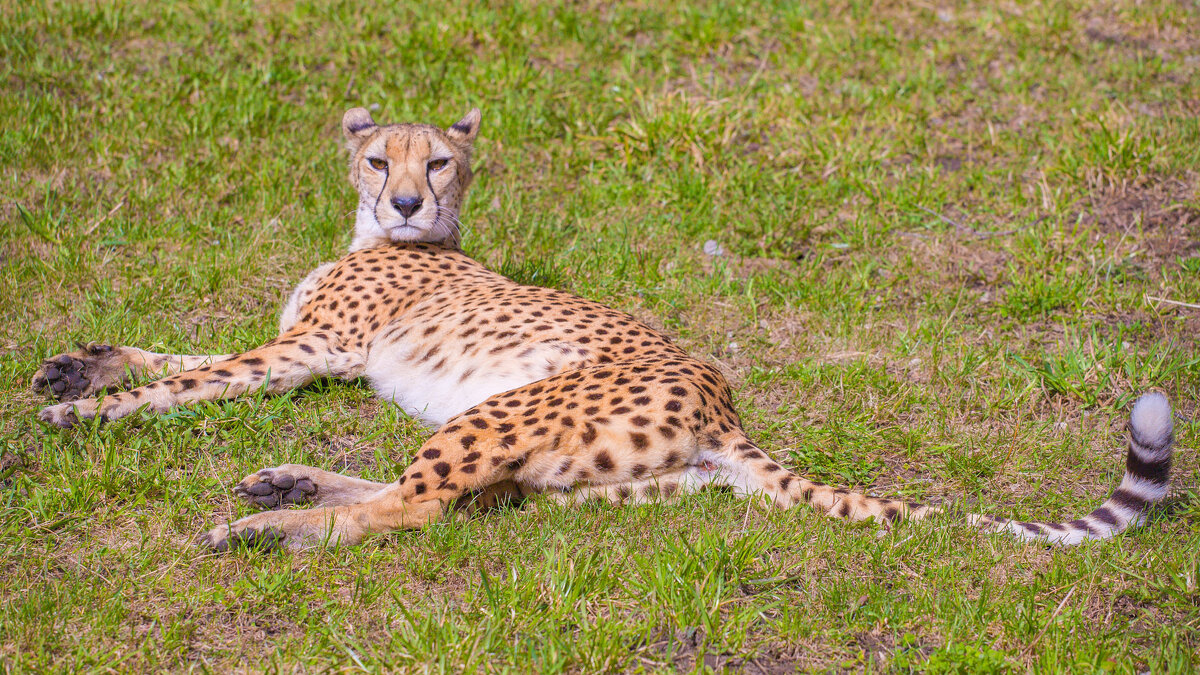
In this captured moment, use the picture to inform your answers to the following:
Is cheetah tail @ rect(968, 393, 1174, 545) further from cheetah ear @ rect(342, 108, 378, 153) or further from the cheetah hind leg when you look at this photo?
cheetah ear @ rect(342, 108, 378, 153)

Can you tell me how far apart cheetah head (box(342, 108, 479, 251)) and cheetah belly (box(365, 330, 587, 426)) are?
698 mm

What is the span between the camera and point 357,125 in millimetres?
4859

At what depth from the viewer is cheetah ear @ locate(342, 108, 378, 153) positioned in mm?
4828

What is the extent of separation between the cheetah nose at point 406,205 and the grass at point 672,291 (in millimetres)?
854

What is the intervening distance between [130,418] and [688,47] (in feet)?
16.2

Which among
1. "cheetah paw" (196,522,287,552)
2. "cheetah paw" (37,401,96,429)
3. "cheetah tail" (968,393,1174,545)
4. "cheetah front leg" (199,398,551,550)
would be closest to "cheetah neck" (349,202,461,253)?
"cheetah paw" (37,401,96,429)

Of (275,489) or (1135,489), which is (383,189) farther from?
(1135,489)

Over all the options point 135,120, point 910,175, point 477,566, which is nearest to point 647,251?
point 910,175

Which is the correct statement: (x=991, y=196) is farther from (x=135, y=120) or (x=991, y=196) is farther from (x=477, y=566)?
(x=135, y=120)

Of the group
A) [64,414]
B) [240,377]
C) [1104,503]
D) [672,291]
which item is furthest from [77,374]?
[1104,503]

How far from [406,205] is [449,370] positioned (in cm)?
97

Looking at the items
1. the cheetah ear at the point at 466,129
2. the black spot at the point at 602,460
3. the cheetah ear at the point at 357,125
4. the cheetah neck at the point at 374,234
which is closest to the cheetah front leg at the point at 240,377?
the cheetah neck at the point at 374,234

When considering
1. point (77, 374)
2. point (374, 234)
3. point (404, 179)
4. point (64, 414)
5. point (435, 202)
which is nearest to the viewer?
point (64, 414)

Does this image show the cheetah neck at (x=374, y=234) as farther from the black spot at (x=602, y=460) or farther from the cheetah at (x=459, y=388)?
the black spot at (x=602, y=460)
